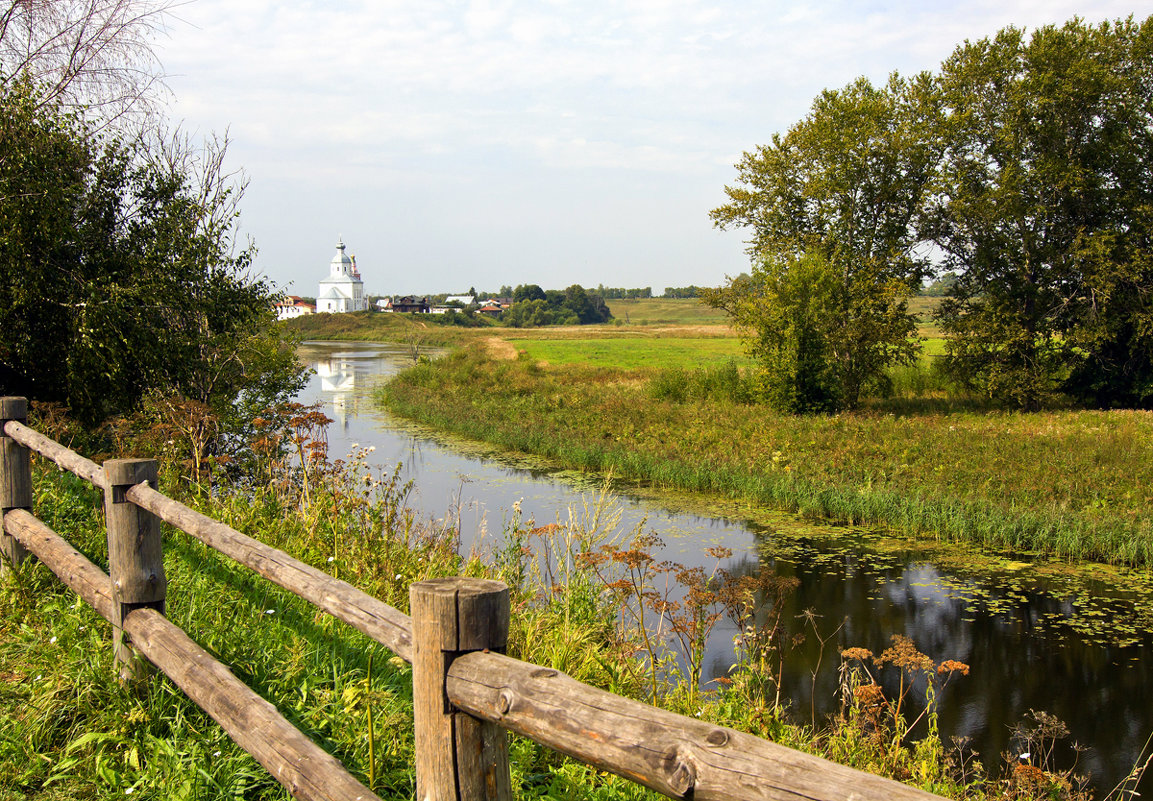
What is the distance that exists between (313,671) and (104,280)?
721 centimetres

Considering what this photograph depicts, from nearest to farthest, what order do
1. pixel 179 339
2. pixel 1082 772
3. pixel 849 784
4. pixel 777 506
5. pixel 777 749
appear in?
1. pixel 849 784
2. pixel 777 749
3. pixel 1082 772
4. pixel 179 339
5. pixel 777 506

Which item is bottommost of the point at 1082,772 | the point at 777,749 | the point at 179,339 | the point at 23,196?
the point at 1082,772

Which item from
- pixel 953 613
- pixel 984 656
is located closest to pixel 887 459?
pixel 953 613

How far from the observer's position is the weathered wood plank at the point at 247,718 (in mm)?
2096

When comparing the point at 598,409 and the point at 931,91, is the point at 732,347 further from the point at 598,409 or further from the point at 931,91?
the point at 598,409

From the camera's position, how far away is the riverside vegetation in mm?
2875

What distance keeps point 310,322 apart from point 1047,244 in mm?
81634

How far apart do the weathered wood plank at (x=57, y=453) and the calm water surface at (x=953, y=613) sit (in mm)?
3264

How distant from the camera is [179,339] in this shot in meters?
9.65

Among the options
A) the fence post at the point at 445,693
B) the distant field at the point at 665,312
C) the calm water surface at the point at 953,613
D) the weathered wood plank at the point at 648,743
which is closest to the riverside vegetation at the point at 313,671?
the calm water surface at the point at 953,613

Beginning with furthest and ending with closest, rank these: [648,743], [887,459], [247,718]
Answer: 1. [887,459]
2. [247,718]
3. [648,743]

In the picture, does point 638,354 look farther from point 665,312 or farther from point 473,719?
point 665,312

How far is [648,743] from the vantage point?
1417 mm

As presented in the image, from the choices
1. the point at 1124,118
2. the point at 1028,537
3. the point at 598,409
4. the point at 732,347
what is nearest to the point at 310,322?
the point at 732,347
